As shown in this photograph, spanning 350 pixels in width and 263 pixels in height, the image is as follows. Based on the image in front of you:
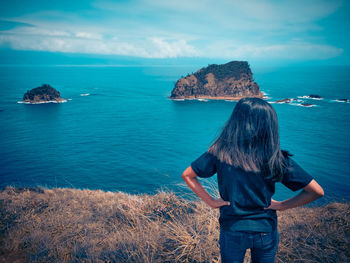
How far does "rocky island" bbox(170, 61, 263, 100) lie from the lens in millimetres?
90375

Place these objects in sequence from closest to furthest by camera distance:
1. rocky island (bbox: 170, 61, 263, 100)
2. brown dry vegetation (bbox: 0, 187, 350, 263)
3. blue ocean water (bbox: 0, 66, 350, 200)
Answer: brown dry vegetation (bbox: 0, 187, 350, 263) < blue ocean water (bbox: 0, 66, 350, 200) < rocky island (bbox: 170, 61, 263, 100)

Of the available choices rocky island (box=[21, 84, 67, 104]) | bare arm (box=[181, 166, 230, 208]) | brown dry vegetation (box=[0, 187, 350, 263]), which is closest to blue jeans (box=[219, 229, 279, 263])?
bare arm (box=[181, 166, 230, 208])

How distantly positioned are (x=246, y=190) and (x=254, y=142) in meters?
0.38

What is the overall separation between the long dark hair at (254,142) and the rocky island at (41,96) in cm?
8745

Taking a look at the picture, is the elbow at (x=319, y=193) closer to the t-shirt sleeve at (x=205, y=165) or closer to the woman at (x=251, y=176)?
the woman at (x=251, y=176)

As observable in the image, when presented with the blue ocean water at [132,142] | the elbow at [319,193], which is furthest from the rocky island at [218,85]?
the elbow at [319,193]

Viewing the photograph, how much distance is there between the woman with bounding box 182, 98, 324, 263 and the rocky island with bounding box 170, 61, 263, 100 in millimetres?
89292

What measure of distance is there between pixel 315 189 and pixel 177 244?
8.88ft

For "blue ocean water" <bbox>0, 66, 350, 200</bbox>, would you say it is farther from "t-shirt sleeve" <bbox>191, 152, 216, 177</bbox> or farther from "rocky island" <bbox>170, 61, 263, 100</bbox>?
"rocky island" <bbox>170, 61, 263, 100</bbox>

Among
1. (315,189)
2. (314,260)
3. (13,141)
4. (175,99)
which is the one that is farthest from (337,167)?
(175,99)

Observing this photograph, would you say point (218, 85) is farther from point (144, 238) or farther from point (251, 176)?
point (251, 176)

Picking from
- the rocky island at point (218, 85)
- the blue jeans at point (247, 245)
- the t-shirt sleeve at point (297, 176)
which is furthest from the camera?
the rocky island at point (218, 85)

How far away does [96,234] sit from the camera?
14.7 feet

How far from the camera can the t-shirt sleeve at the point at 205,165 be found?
69.0 inches
